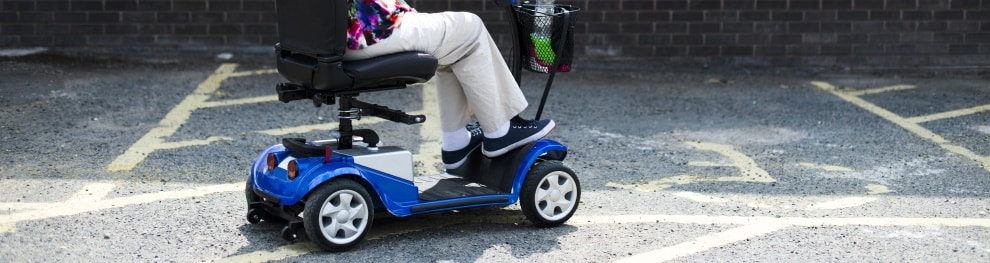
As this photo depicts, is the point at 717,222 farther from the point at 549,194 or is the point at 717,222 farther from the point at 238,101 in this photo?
the point at 238,101

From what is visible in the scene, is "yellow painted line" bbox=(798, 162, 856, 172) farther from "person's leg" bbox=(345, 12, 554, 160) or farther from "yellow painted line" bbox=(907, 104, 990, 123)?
"person's leg" bbox=(345, 12, 554, 160)

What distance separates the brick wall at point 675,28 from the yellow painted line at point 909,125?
705 mm

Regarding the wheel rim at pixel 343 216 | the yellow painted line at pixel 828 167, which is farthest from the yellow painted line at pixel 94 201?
the yellow painted line at pixel 828 167

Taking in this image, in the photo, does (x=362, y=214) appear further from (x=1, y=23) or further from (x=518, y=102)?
(x=1, y=23)

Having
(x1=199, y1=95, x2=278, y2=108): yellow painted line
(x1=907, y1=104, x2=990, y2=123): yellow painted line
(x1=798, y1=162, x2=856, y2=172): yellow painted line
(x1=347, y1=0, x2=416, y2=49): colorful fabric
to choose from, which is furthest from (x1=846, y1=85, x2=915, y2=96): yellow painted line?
(x1=347, y1=0, x2=416, y2=49): colorful fabric

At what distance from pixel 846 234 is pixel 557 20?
5.39 feet

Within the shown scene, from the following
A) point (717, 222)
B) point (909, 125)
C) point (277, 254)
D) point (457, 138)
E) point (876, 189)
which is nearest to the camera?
point (277, 254)

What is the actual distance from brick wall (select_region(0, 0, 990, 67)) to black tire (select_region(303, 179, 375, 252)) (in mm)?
5850

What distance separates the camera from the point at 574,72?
37.0ft

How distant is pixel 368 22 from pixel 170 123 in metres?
3.50

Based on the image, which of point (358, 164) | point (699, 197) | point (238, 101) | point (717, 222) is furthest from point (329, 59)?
point (238, 101)

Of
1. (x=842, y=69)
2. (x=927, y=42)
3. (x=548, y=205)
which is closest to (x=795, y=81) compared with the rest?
(x=842, y=69)

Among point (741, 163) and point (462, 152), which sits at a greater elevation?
point (462, 152)

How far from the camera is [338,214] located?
5.49 m
